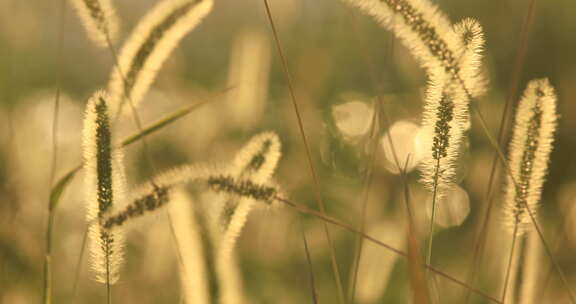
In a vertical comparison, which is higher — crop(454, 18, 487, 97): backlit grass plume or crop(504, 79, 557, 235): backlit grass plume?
crop(454, 18, 487, 97): backlit grass plume

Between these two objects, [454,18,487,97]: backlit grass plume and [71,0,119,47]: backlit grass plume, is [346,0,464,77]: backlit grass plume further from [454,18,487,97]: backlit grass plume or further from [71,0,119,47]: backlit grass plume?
[71,0,119,47]: backlit grass plume

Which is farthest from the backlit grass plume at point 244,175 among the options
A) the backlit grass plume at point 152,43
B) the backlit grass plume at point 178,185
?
the backlit grass plume at point 152,43

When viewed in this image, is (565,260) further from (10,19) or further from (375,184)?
(10,19)

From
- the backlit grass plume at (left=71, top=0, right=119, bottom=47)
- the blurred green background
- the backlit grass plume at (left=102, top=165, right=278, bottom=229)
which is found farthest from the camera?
the blurred green background

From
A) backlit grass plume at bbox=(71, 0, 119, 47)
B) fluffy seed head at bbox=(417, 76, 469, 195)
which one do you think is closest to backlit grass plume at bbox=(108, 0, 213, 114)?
backlit grass plume at bbox=(71, 0, 119, 47)

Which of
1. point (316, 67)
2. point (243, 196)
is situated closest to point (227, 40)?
point (316, 67)

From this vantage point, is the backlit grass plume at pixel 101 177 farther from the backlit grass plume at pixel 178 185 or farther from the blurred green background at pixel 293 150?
the blurred green background at pixel 293 150

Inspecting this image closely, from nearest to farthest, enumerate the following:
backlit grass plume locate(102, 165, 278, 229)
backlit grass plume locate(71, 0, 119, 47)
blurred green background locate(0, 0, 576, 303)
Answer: backlit grass plume locate(102, 165, 278, 229) → backlit grass plume locate(71, 0, 119, 47) → blurred green background locate(0, 0, 576, 303)
